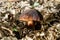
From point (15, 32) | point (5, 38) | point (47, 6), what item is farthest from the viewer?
point (47, 6)

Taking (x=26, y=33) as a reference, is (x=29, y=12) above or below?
above

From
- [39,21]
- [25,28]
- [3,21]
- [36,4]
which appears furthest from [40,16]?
[36,4]

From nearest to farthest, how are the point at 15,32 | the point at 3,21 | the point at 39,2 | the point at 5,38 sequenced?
the point at 5,38 → the point at 15,32 → the point at 3,21 → the point at 39,2

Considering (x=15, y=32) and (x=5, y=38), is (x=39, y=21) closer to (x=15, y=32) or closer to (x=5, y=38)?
(x=15, y=32)

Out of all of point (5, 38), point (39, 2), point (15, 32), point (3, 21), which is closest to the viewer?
point (5, 38)

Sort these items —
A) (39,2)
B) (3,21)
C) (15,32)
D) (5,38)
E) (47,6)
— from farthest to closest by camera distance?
(39,2) < (47,6) < (3,21) < (15,32) < (5,38)

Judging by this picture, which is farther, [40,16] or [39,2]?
[39,2]

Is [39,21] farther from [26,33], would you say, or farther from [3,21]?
[3,21]

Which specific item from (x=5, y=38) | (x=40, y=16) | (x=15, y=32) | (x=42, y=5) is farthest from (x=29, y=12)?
(x=42, y=5)

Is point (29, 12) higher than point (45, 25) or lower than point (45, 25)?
higher
